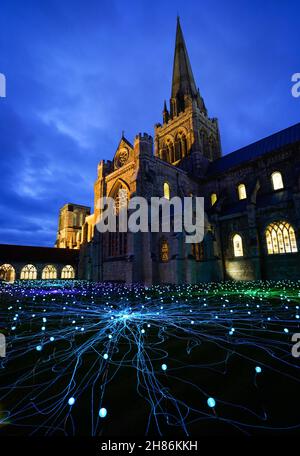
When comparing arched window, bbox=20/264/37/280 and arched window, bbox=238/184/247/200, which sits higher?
arched window, bbox=238/184/247/200

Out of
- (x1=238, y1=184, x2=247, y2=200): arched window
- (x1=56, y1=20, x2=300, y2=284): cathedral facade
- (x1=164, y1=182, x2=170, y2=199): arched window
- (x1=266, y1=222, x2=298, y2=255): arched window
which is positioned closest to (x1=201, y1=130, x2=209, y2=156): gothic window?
(x1=56, y1=20, x2=300, y2=284): cathedral facade

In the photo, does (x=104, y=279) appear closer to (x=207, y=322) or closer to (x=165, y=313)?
(x=165, y=313)

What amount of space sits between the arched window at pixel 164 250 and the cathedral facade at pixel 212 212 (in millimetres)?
106

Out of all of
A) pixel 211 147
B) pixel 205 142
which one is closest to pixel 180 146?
pixel 205 142

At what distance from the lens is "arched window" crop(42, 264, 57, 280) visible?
35.2m

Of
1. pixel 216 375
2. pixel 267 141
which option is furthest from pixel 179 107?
pixel 216 375

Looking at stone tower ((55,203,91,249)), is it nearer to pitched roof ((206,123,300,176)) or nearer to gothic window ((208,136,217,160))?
gothic window ((208,136,217,160))

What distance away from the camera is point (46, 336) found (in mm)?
5855

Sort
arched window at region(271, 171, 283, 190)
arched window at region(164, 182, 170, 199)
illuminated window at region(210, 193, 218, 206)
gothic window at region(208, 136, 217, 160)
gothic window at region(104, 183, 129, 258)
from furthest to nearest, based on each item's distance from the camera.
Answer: gothic window at region(208, 136, 217, 160) < illuminated window at region(210, 193, 218, 206) < arched window at region(164, 182, 170, 199) < gothic window at region(104, 183, 129, 258) < arched window at region(271, 171, 283, 190)

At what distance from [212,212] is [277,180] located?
312 inches

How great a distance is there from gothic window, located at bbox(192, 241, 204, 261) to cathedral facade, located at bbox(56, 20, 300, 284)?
106mm

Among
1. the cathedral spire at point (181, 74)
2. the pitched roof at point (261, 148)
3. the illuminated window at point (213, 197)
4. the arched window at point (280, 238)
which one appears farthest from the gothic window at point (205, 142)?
the arched window at point (280, 238)

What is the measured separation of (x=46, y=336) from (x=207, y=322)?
485 centimetres
